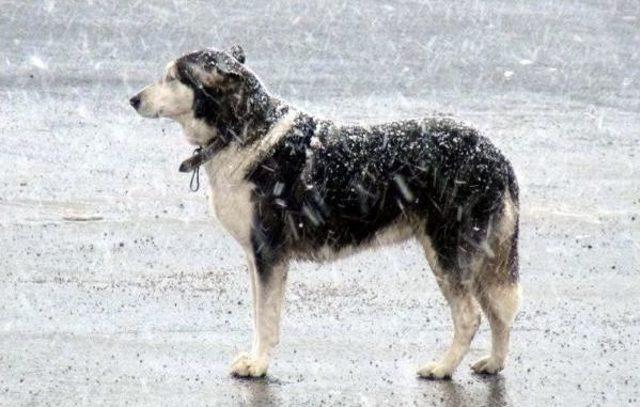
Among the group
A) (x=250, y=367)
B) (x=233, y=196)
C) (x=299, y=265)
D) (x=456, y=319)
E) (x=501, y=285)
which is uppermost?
(x=233, y=196)

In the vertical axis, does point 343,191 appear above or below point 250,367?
above

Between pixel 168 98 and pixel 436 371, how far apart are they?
5.96ft

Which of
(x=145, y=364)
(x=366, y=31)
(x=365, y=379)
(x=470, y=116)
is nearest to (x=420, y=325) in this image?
(x=365, y=379)

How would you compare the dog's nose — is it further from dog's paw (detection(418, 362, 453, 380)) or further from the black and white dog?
dog's paw (detection(418, 362, 453, 380))

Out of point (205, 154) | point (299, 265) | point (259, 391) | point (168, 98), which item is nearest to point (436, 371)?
point (259, 391)

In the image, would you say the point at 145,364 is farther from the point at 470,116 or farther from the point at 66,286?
the point at 470,116

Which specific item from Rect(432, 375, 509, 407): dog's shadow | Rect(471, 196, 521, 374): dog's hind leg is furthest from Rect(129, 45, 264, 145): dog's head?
Rect(432, 375, 509, 407): dog's shadow

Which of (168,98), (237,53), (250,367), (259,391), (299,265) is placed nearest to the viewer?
(259,391)

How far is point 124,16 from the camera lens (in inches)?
724

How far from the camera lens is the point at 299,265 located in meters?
9.38

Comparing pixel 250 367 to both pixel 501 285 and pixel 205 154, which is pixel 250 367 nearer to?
pixel 205 154

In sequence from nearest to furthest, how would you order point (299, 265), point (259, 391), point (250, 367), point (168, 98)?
point (259, 391), point (250, 367), point (168, 98), point (299, 265)

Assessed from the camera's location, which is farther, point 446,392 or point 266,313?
point 266,313

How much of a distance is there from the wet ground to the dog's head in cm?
114
